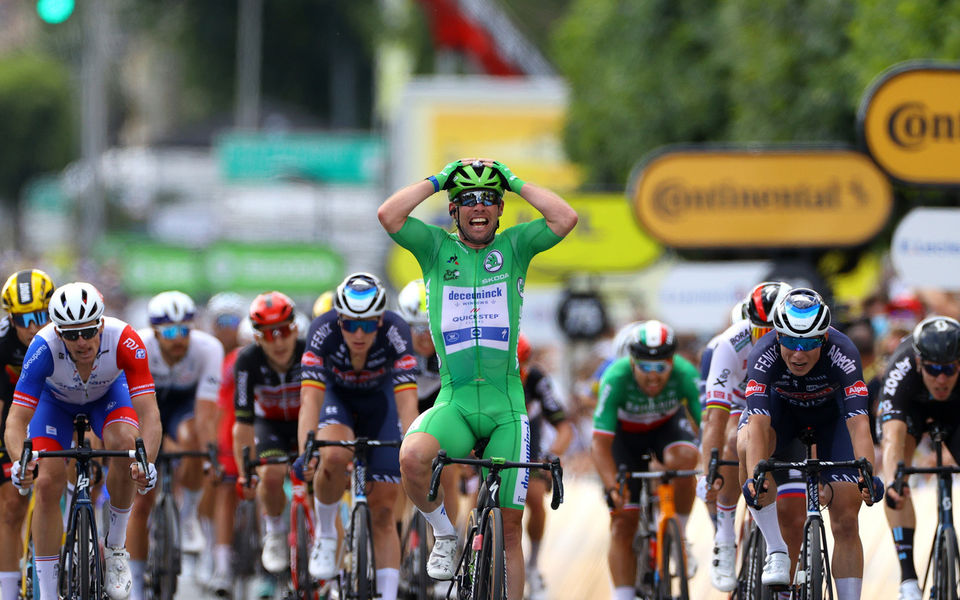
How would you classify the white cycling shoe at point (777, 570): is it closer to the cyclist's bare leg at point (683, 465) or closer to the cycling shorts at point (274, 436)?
the cyclist's bare leg at point (683, 465)

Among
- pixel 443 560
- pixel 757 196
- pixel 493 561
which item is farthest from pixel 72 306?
pixel 757 196

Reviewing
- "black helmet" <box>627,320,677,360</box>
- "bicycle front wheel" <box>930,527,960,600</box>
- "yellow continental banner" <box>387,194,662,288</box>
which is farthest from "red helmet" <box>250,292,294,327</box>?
"yellow continental banner" <box>387,194,662,288</box>

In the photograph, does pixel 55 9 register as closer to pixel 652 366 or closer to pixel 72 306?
Result: pixel 72 306

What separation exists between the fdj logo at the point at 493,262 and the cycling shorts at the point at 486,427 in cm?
60

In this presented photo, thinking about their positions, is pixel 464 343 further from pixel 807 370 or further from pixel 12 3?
pixel 12 3

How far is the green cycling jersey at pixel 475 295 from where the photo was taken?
8844 millimetres

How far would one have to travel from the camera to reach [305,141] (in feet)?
189

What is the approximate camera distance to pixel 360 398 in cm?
1110

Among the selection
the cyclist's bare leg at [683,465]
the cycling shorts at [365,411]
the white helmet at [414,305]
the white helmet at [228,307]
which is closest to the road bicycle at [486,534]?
the cycling shorts at [365,411]

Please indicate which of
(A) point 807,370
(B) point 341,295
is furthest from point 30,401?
(A) point 807,370

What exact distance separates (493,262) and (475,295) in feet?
0.66

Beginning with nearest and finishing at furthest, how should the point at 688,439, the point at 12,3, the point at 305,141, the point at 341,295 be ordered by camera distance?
1. the point at 341,295
2. the point at 688,439
3. the point at 305,141
4. the point at 12,3

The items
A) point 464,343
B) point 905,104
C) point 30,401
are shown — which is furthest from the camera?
point 905,104

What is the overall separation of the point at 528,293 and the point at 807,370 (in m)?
16.4
